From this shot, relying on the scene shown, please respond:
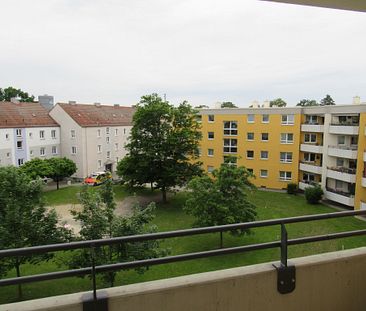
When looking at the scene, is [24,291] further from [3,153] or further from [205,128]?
[205,128]

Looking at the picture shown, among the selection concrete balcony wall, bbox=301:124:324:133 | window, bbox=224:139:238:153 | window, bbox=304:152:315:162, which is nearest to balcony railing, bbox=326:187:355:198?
window, bbox=304:152:315:162

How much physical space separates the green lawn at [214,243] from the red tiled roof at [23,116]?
12420 millimetres

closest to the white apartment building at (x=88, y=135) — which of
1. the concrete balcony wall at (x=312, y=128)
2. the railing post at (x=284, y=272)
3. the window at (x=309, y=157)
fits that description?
the concrete balcony wall at (x=312, y=128)

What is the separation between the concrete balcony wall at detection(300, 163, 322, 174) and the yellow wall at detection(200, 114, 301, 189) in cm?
66

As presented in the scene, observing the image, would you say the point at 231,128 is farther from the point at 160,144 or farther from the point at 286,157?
the point at 160,144

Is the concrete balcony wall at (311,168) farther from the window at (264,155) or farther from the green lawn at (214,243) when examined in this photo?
the window at (264,155)

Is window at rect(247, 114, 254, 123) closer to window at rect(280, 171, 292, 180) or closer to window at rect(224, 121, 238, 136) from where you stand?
window at rect(224, 121, 238, 136)

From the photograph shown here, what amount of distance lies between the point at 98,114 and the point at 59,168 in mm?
9742

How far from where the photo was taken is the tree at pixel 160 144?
22.4 metres

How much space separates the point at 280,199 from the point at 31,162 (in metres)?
21.5

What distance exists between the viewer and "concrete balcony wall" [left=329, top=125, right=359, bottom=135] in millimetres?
22469

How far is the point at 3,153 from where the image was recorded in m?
28.6

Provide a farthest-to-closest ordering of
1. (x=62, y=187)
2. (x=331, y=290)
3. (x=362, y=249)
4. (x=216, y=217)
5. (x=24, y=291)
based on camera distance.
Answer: (x=62, y=187) → (x=216, y=217) → (x=24, y=291) → (x=362, y=249) → (x=331, y=290)

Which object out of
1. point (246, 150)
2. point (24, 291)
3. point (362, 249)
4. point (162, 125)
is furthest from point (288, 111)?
point (362, 249)
